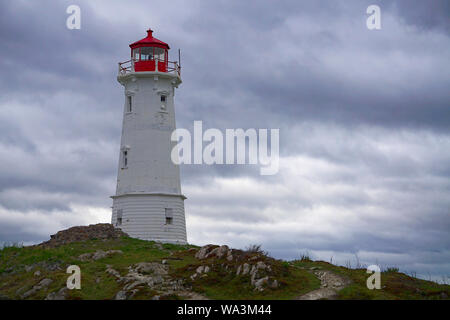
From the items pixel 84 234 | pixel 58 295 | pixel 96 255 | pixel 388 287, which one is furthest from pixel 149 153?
pixel 388 287

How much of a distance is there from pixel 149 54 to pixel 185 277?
19725 mm

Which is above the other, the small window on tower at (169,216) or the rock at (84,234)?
the small window on tower at (169,216)

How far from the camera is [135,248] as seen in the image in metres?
38.6

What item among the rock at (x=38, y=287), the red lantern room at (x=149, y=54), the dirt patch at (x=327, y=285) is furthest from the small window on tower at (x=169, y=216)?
the dirt patch at (x=327, y=285)

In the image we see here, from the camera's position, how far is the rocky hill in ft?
94.2

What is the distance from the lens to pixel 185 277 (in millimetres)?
31000

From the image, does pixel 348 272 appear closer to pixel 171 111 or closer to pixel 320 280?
pixel 320 280

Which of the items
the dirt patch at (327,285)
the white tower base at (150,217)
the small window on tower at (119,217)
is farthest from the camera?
the small window on tower at (119,217)

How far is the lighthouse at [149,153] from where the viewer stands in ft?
141

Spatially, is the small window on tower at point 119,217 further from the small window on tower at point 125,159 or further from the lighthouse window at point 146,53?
the lighthouse window at point 146,53

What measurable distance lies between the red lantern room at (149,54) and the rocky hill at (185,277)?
506 inches

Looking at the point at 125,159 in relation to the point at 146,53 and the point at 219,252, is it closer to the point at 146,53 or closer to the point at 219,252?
the point at 146,53

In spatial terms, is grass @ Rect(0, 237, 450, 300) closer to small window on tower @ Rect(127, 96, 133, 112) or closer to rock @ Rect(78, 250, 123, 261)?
rock @ Rect(78, 250, 123, 261)
